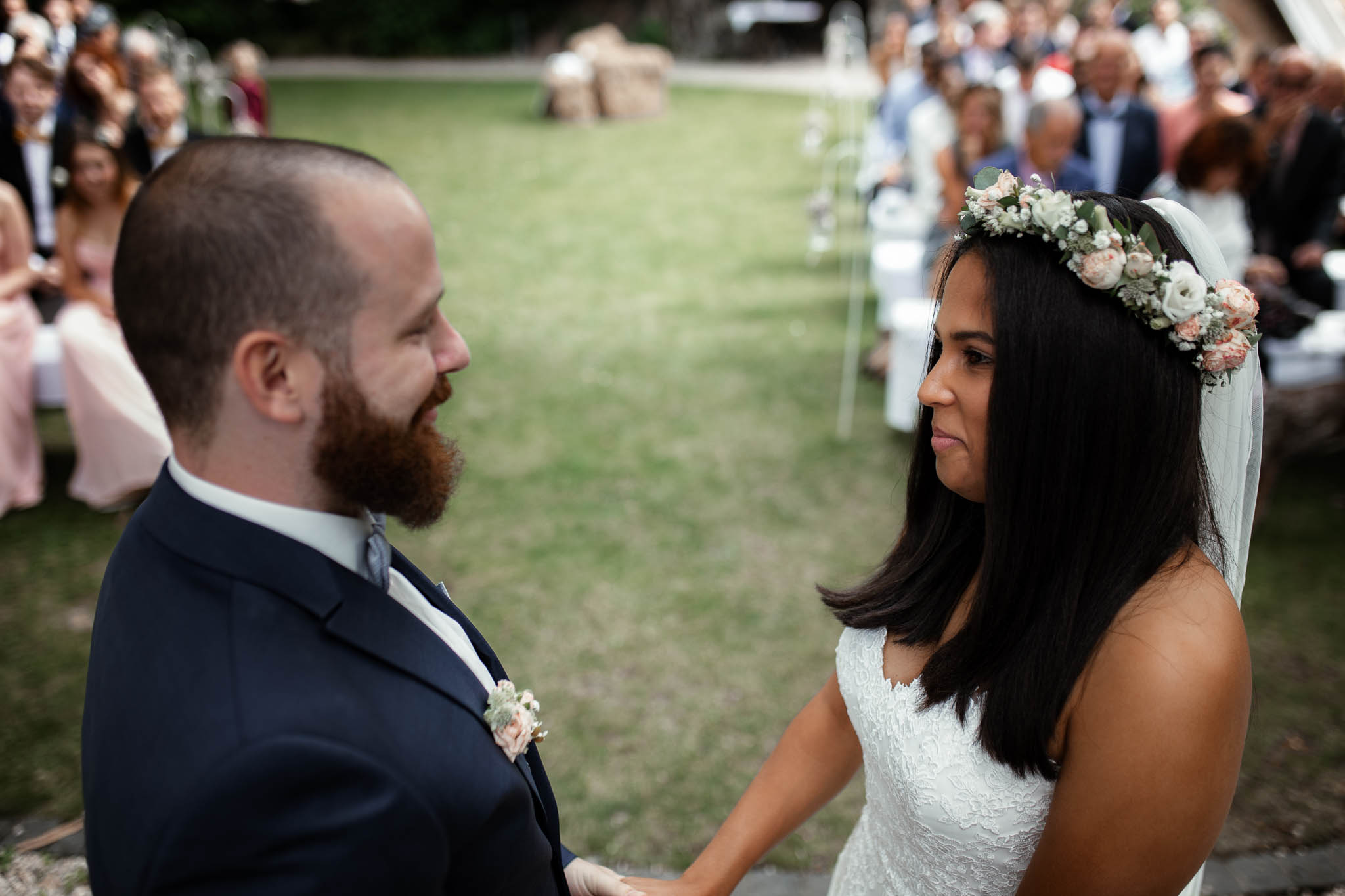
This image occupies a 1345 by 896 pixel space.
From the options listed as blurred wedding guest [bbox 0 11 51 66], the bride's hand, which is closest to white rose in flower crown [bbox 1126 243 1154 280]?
the bride's hand

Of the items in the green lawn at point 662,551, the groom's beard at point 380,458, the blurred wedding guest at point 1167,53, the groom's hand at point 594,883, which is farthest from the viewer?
the blurred wedding guest at point 1167,53

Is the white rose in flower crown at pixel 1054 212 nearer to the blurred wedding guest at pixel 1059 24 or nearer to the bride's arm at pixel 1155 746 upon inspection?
the bride's arm at pixel 1155 746

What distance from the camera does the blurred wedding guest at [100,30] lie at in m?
8.85

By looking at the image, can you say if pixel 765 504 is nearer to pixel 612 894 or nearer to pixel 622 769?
pixel 622 769

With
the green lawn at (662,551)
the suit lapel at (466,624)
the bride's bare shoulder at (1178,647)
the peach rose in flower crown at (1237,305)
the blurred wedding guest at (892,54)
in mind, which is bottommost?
the green lawn at (662,551)

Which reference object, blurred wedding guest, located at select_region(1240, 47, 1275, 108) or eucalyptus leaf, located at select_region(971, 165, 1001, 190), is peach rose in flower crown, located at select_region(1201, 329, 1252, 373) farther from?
blurred wedding guest, located at select_region(1240, 47, 1275, 108)

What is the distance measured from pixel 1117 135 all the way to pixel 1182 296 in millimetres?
6536

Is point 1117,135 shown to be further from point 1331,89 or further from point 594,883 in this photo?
point 594,883

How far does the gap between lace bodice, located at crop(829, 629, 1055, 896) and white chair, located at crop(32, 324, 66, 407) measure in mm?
5149

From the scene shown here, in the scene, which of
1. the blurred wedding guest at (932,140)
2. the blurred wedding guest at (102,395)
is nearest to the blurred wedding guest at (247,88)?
the blurred wedding guest at (932,140)

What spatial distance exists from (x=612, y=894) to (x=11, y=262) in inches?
220

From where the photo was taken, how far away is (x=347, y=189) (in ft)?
3.96

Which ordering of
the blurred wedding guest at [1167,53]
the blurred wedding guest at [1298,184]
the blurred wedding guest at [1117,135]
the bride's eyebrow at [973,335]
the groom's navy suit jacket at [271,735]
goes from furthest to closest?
the blurred wedding guest at [1167,53]
the blurred wedding guest at [1117,135]
the blurred wedding guest at [1298,184]
the bride's eyebrow at [973,335]
the groom's navy suit jacket at [271,735]

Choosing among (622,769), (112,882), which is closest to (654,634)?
(622,769)
